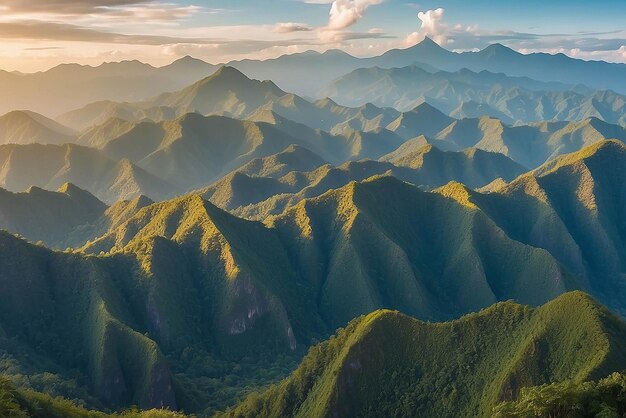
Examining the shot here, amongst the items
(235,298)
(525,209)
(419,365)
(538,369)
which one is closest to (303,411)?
(419,365)

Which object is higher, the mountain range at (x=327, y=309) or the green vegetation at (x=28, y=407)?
the green vegetation at (x=28, y=407)

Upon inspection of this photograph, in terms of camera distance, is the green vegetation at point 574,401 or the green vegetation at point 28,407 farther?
the green vegetation at point 574,401

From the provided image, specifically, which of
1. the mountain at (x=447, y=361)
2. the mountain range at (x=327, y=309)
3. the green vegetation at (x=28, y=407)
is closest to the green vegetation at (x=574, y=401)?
the mountain range at (x=327, y=309)

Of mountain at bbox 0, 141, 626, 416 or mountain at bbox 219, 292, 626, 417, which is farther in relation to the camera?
mountain at bbox 0, 141, 626, 416

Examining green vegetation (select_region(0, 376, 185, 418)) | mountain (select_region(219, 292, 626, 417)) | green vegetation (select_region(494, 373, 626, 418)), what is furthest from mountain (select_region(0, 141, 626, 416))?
green vegetation (select_region(0, 376, 185, 418))

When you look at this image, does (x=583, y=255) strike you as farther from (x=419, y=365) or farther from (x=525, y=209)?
(x=419, y=365)

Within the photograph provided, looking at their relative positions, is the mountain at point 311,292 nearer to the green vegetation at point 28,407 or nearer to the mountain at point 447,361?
the mountain at point 447,361

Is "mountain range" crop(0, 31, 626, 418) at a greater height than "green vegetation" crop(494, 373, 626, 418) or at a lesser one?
lesser

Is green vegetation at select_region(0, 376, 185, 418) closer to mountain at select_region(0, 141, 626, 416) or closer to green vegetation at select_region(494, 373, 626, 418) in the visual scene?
mountain at select_region(0, 141, 626, 416)

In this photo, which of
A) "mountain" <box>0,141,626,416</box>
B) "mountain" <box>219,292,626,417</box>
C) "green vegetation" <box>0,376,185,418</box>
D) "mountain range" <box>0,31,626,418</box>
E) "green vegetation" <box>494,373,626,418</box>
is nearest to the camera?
"green vegetation" <box>0,376,185,418</box>
